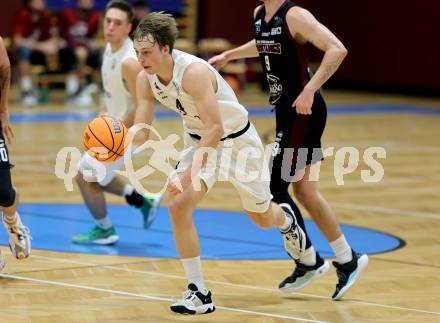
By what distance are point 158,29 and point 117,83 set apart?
2.56 m

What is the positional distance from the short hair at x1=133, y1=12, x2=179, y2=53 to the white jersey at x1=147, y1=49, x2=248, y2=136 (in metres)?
0.11

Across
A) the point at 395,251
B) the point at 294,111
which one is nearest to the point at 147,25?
the point at 294,111

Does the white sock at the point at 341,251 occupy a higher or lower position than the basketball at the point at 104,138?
lower

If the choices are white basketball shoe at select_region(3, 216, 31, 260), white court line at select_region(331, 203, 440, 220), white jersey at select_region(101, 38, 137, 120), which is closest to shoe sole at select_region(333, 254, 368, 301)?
white basketball shoe at select_region(3, 216, 31, 260)

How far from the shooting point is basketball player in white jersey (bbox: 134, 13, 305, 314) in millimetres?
5793

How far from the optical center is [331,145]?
14.8 metres

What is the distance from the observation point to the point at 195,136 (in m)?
6.20

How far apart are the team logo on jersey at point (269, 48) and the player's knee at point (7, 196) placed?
1.87 metres

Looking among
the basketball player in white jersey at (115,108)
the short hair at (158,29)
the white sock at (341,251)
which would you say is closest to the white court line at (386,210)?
the basketball player in white jersey at (115,108)

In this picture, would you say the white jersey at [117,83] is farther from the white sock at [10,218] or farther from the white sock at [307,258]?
the white sock at [307,258]

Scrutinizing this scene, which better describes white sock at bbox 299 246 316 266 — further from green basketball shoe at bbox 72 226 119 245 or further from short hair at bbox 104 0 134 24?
short hair at bbox 104 0 134 24

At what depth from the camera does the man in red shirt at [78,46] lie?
1975cm

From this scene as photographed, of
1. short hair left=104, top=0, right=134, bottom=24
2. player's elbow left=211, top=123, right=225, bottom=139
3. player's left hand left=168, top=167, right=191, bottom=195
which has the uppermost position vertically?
short hair left=104, top=0, right=134, bottom=24

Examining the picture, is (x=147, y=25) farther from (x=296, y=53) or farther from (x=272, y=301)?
(x=272, y=301)
